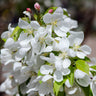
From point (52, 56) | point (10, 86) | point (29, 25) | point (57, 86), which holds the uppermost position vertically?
point (29, 25)

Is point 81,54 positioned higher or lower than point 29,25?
lower

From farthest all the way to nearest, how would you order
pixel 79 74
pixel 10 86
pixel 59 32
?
pixel 10 86, pixel 59 32, pixel 79 74

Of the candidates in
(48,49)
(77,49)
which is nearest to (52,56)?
(48,49)

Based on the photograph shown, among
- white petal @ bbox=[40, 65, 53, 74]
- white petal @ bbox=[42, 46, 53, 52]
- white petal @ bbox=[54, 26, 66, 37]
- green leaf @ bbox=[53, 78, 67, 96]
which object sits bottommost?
green leaf @ bbox=[53, 78, 67, 96]

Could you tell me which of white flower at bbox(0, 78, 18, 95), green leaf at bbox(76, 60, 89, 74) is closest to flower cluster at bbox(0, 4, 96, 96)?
green leaf at bbox(76, 60, 89, 74)

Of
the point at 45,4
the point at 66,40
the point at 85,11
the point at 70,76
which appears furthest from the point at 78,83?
the point at 85,11

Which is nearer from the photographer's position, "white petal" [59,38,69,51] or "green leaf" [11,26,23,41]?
"white petal" [59,38,69,51]

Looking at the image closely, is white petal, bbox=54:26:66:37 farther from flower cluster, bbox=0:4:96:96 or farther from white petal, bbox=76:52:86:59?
white petal, bbox=76:52:86:59

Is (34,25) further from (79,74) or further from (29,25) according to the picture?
(79,74)

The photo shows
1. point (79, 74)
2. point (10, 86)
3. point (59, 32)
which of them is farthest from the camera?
point (10, 86)

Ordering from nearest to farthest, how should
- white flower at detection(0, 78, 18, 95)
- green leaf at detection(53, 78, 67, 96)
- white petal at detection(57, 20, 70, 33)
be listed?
1. green leaf at detection(53, 78, 67, 96)
2. white petal at detection(57, 20, 70, 33)
3. white flower at detection(0, 78, 18, 95)
